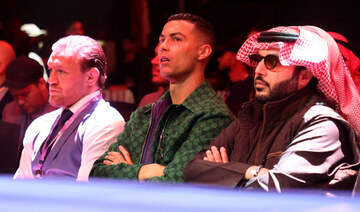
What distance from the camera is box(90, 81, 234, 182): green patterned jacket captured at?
2518 millimetres

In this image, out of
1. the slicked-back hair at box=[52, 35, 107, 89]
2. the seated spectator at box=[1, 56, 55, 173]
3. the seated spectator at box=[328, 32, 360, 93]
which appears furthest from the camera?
the seated spectator at box=[1, 56, 55, 173]

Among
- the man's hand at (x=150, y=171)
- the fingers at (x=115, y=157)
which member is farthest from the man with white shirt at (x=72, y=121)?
the man's hand at (x=150, y=171)

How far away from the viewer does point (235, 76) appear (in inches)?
185

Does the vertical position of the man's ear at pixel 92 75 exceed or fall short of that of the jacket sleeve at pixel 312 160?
it exceeds it

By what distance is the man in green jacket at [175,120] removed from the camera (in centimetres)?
254

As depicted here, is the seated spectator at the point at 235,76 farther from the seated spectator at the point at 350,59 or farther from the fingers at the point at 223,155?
the fingers at the point at 223,155

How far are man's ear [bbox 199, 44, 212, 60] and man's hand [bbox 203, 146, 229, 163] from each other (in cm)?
70

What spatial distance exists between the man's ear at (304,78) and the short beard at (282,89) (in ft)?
0.04

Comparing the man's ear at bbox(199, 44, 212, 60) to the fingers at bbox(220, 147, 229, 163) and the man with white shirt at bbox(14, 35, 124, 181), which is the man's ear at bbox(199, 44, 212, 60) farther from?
the fingers at bbox(220, 147, 229, 163)

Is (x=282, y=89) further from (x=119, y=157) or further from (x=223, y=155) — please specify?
(x=119, y=157)

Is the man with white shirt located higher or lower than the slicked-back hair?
lower

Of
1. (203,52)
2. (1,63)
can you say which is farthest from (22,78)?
(203,52)

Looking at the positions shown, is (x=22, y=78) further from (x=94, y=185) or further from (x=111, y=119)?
(x=94, y=185)

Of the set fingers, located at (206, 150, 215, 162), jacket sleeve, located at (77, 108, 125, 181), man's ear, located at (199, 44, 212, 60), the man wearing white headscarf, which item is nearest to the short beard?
the man wearing white headscarf
